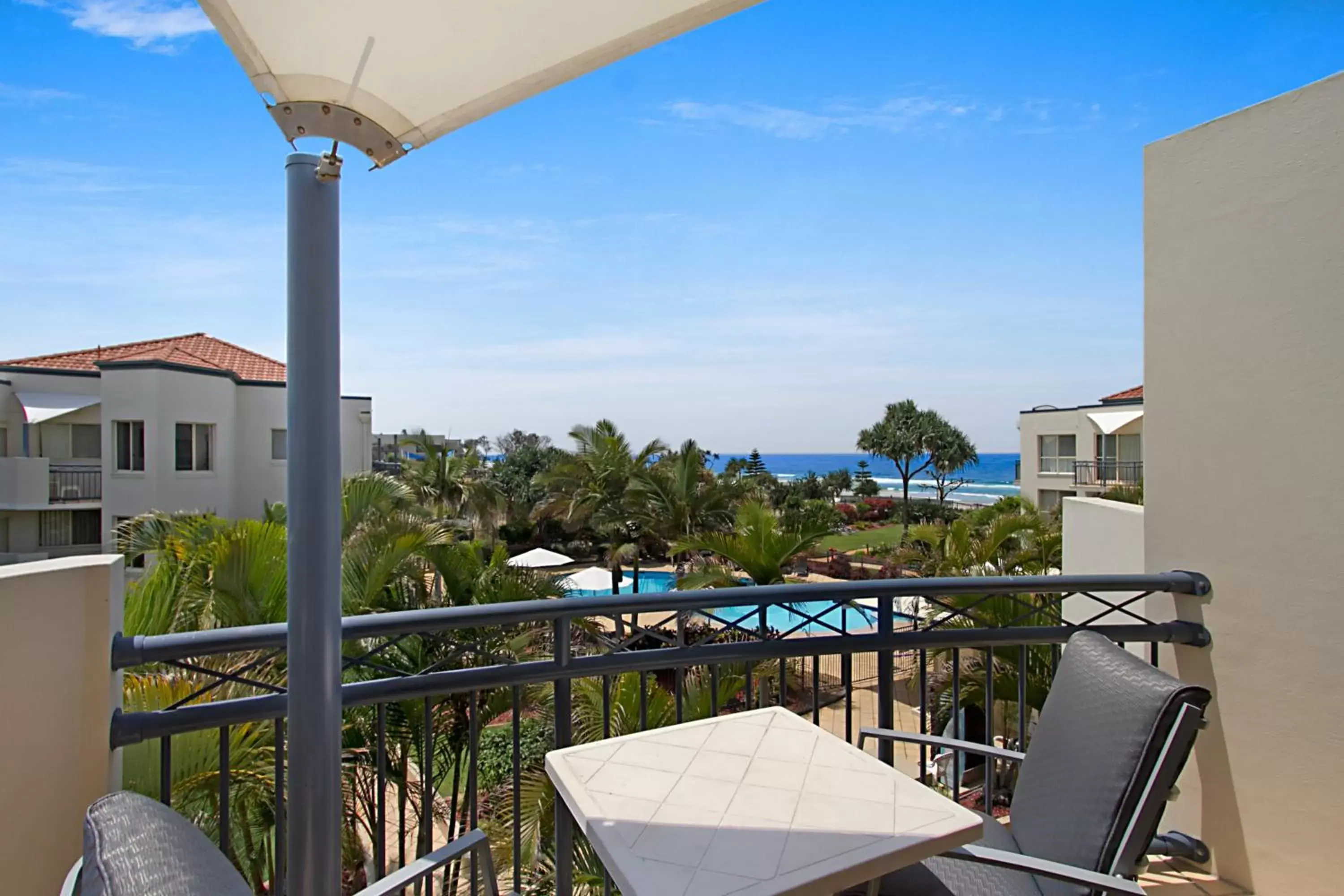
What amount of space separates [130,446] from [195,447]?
137 cm

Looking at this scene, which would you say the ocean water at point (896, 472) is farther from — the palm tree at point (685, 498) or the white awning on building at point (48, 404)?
the white awning on building at point (48, 404)

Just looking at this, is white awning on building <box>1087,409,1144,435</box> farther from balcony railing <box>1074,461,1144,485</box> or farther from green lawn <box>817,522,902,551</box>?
green lawn <box>817,522,902,551</box>

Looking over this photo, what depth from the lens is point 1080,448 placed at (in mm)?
28391

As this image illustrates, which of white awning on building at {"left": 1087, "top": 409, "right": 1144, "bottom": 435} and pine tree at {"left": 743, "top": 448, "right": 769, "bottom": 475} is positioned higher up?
white awning on building at {"left": 1087, "top": 409, "right": 1144, "bottom": 435}

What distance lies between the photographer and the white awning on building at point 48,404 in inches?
706

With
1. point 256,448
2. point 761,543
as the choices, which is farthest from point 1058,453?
point 256,448

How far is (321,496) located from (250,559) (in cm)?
477

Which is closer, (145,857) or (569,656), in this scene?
(145,857)

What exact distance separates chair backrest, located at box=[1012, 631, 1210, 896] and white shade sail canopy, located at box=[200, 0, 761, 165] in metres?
1.73

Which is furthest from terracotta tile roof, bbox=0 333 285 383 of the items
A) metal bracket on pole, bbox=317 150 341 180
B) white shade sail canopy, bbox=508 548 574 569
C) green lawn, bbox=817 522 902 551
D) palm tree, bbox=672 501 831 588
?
green lawn, bbox=817 522 902 551

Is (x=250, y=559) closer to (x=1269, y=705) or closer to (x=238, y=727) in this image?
(x=238, y=727)

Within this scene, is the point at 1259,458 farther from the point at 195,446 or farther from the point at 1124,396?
the point at 1124,396

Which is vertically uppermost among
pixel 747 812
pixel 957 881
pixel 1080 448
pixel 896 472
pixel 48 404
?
pixel 48 404

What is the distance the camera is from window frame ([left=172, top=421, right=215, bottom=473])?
1803 cm
